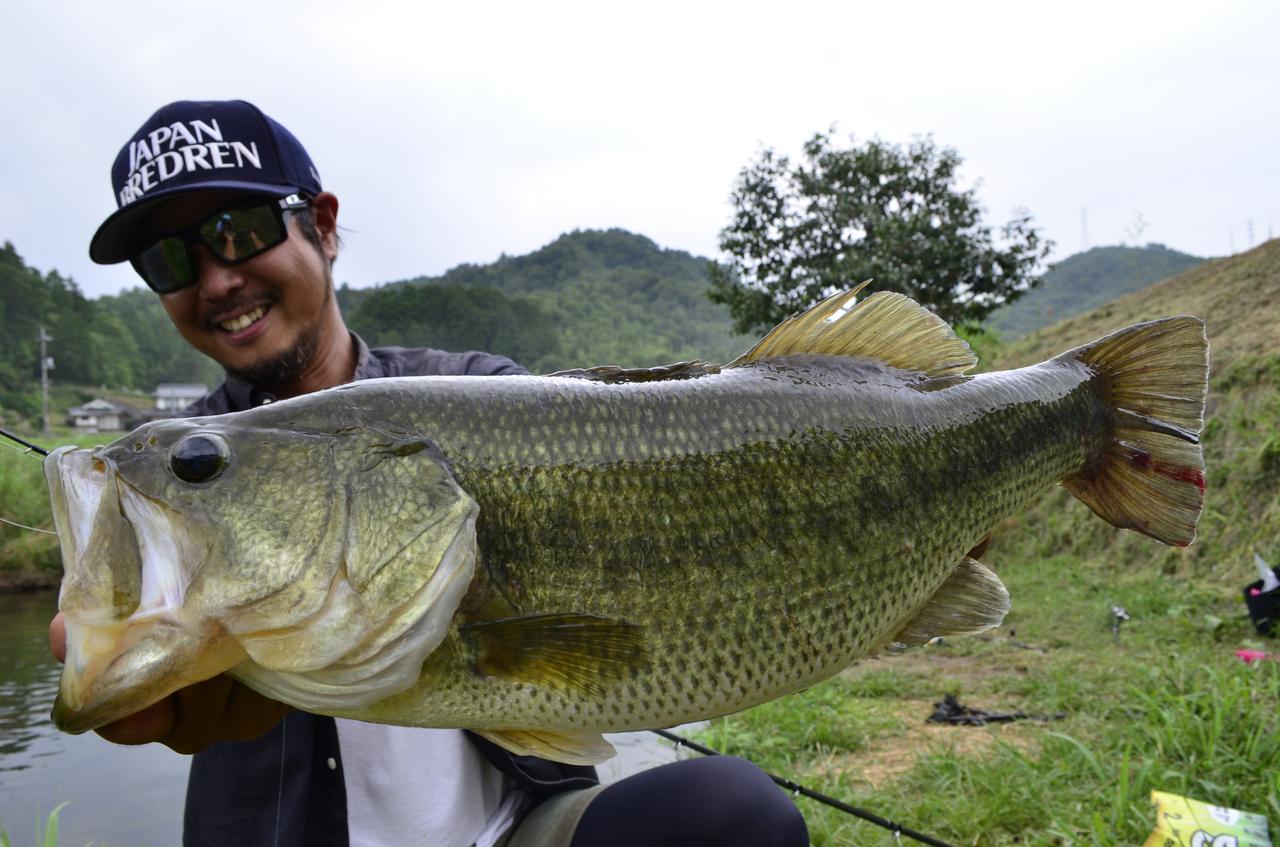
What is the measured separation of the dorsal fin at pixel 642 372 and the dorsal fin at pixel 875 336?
0.11m

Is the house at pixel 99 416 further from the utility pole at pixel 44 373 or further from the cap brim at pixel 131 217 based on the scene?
the cap brim at pixel 131 217

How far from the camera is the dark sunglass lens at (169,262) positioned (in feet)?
9.50

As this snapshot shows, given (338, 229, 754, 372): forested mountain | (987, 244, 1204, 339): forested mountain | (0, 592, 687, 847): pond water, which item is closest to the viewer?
(0, 592, 687, 847): pond water

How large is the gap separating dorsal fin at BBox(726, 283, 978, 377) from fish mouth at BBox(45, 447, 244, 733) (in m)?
1.20

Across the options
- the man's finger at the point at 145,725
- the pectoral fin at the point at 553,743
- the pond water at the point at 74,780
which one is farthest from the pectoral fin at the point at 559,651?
the pond water at the point at 74,780

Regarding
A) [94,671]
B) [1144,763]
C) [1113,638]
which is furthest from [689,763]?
[1113,638]

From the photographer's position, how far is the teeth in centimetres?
299

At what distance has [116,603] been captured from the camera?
1309 mm

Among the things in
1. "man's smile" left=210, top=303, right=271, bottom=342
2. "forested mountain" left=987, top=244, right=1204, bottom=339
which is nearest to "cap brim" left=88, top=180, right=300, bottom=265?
"man's smile" left=210, top=303, right=271, bottom=342

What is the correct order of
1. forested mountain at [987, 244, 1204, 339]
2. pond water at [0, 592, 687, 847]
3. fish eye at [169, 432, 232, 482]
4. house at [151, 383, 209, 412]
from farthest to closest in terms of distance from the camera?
1. house at [151, 383, 209, 412]
2. forested mountain at [987, 244, 1204, 339]
3. pond water at [0, 592, 687, 847]
4. fish eye at [169, 432, 232, 482]

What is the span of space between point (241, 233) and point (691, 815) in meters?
2.40

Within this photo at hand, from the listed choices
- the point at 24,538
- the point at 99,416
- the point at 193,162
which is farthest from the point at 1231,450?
the point at 99,416

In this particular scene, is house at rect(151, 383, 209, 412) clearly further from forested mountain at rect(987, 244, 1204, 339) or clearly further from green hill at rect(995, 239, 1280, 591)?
green hill at rect(995, 239, 1280, 591)

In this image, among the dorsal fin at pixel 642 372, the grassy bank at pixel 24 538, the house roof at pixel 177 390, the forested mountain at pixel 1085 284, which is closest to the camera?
the dorsal fin at pixel 642 372
